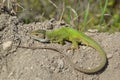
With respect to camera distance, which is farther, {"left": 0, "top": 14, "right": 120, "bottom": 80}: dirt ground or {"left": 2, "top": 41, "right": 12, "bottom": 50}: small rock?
{"left": 2, "top": 41, "right": 12, "bottom": 50}: small rock

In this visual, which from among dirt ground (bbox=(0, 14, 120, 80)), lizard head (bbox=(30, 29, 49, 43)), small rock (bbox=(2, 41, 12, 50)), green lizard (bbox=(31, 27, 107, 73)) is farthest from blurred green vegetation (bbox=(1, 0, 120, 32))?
small rock (bbox=(2, 41, 12, 50))

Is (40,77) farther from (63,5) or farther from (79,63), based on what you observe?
(63,5)

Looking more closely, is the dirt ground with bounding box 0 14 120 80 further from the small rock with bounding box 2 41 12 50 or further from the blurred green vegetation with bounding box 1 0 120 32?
the blurred green vegetation with bounding box 1 0 120 32

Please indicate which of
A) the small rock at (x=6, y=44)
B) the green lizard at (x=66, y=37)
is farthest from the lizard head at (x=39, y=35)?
the small rock at (x=6, y=44)

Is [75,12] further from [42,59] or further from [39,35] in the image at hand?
[42,59]

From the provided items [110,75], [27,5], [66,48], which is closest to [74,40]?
[66,48]

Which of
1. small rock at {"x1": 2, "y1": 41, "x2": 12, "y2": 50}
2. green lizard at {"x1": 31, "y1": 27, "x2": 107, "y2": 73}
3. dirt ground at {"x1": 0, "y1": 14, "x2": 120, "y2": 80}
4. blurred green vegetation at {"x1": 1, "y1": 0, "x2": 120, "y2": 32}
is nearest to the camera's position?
dirt ground at {"x1": 0, "y1": 14, "x2": 120, "y2": 80}
